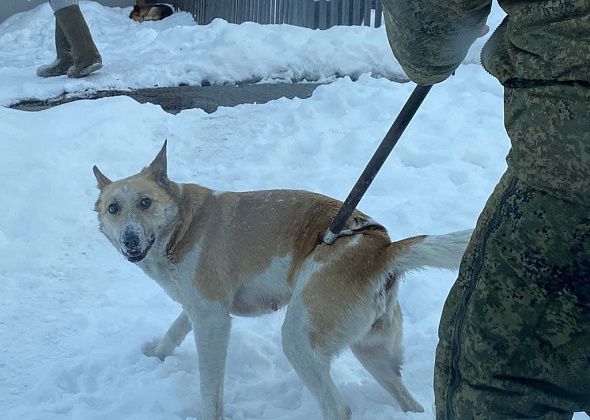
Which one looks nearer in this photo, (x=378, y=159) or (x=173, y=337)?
(x=378, y=159)

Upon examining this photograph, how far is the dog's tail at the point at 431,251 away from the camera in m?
2.79

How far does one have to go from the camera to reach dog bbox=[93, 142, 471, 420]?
9.88 feet

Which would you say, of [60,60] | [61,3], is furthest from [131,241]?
[60,60]

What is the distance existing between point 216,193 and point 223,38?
6.10 meters

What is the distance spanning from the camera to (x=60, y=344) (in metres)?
3.96

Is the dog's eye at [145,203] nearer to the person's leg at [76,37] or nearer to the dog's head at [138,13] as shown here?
the person's leg at [76,37]

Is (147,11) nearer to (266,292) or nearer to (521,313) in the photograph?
(266,292)

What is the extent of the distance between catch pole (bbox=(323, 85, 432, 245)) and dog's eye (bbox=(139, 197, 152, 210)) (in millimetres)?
1014

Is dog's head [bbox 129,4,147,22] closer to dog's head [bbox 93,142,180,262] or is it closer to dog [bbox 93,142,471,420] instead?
dog [bbox 93,142,471,420]

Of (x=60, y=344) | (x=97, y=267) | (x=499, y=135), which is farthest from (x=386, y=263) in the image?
(x=499, y=135)

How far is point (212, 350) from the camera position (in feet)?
11.1

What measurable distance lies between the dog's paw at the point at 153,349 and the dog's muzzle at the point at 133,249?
0.56 metres

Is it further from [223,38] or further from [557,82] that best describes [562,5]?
[223,38]

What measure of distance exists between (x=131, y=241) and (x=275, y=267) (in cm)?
69
